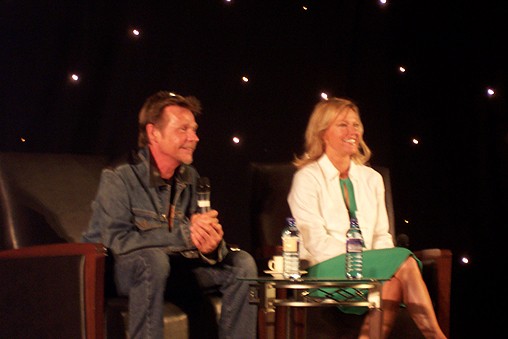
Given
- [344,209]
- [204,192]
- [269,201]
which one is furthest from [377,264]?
[204,192]

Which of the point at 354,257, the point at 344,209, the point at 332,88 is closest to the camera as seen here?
the point at 354,257

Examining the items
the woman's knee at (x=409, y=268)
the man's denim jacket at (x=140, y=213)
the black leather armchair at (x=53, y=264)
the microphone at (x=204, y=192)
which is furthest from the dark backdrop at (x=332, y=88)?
the microphone at (x=204, y=192)

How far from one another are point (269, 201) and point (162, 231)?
0.86 metres

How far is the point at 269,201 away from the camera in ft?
12.7

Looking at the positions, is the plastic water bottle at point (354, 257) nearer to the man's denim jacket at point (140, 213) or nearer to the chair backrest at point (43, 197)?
the man's denim jacket at point (140, 213)

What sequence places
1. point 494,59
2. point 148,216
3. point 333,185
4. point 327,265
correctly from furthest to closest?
1. point 494,59
2. point 333,185
3. point 327,265
4. point 148,216

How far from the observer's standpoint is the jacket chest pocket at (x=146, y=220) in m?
3.17

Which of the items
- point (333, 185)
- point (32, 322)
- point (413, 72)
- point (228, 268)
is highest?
point (413, 72)

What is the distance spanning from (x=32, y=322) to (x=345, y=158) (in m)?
1.53

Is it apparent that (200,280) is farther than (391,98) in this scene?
No

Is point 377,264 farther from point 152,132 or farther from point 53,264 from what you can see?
point 53,264

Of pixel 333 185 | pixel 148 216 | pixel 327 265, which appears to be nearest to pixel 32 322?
pixel 148 216

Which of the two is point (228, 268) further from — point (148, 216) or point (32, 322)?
point (32, 322)

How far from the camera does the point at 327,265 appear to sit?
11.4ft
